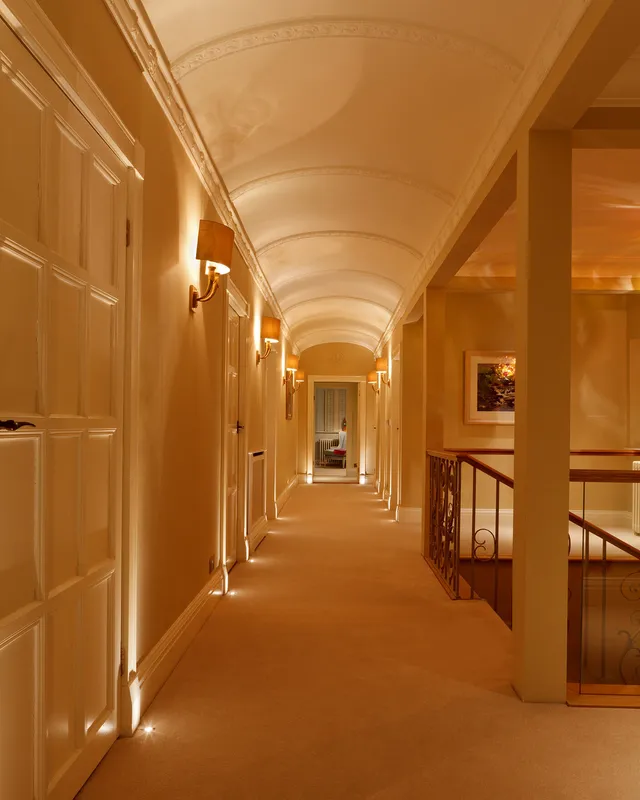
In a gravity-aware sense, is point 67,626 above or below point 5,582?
below

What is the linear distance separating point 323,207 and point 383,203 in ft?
1.70

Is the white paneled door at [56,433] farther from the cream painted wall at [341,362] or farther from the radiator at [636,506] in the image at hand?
the cream painted wall at [341,362]

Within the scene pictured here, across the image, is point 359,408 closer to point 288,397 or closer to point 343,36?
point 288,397

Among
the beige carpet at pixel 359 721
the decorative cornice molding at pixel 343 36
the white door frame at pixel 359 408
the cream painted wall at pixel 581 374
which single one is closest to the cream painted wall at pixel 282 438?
the cream painted wall at pixel 581 374

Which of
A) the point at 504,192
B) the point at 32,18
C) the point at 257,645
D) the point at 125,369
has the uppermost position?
the point at 504,192

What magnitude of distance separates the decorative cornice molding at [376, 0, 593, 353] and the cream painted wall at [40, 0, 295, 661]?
1.73 metres

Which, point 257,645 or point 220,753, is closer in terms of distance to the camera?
point 220,753

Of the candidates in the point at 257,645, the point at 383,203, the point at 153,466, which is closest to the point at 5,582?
the point at 153,466

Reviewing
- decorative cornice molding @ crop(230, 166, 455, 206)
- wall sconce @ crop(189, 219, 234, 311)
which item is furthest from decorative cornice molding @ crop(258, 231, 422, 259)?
wall sconce @ crop(189, 219, 234, 311)

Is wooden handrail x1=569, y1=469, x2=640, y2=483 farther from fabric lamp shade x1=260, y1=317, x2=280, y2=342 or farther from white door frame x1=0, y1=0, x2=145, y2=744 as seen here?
fabric lamp shade x1=260, y1=317, x2=280, y2=342

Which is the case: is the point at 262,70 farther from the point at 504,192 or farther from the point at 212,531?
the point at 212,531

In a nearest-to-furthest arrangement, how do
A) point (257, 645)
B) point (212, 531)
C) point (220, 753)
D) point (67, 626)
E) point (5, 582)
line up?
1. point (5, 582)
2. point (67, 626)
3. point (220, 753)
4. point (257, 645)
5. point (212, 531)

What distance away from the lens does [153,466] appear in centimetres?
Result: 316

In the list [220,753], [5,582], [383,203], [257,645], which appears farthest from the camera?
[383,203]
